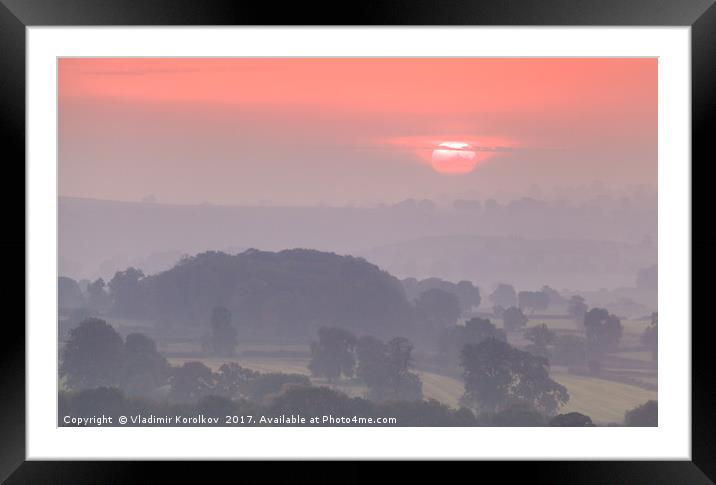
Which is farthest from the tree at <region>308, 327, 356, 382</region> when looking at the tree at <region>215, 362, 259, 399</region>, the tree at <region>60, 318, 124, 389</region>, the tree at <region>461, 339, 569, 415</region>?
the tree at <region>60, 318, 124, 389</region>

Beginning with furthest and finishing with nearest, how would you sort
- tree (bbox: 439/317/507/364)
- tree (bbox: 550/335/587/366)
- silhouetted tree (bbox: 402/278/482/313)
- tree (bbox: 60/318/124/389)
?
tree (bbox: 550/335/587/366), tree (bbox: 439/317/507/364), tree (bbox: 60/318/124/389), silhouetted tree (bbox: 402/278/482/313)

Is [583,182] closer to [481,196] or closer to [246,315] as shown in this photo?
[481,196]

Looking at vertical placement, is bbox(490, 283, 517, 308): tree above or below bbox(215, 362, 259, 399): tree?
above

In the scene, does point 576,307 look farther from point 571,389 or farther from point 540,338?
point 571,389

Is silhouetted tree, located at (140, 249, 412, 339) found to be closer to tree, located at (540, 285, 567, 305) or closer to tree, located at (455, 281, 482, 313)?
tree, located at (455, 281, 482, 313)

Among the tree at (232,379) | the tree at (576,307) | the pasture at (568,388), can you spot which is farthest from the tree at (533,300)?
the tree at (232,379)

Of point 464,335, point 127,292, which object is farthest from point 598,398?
point 127,292

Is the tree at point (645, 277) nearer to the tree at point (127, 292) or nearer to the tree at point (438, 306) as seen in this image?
the tree at point (438, 306)
